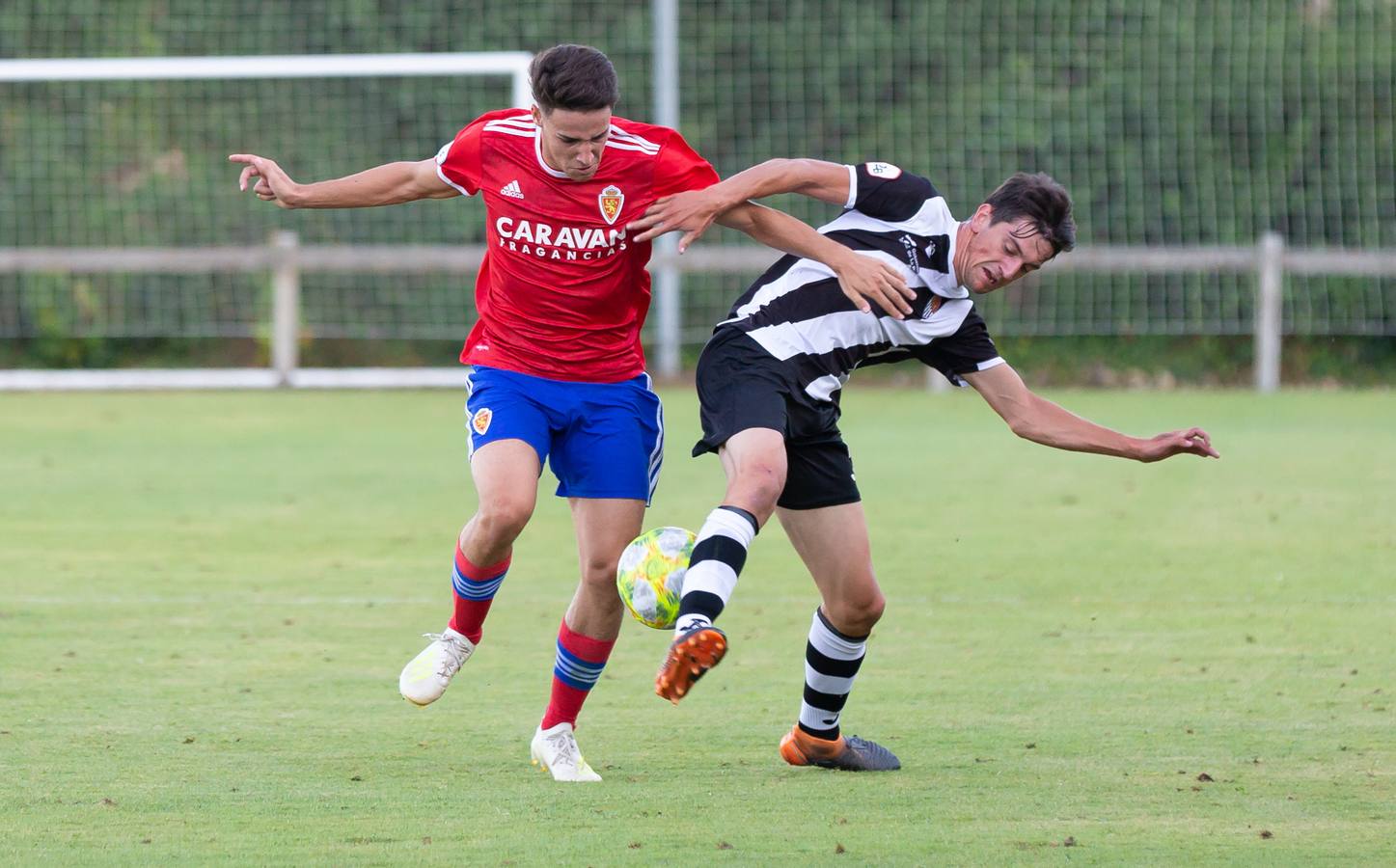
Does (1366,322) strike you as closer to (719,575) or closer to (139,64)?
(139,64)

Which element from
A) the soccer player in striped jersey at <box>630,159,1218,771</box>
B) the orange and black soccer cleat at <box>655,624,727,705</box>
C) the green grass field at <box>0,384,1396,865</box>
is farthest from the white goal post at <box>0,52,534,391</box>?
the orange and black soccer cleat at <box>655,624,727,705</box>

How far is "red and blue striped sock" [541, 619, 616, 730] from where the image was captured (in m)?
5.45

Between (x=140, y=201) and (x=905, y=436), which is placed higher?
(x=140, y=201)

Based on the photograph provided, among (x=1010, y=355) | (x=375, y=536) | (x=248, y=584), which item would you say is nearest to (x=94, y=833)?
(x=248, y=584)

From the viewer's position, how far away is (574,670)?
5523mm

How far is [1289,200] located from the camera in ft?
70.1

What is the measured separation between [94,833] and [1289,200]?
19.0 metres

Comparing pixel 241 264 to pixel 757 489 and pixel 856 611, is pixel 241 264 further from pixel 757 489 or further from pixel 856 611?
pixel 757 489

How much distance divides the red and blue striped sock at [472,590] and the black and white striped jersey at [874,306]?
1.02 meters

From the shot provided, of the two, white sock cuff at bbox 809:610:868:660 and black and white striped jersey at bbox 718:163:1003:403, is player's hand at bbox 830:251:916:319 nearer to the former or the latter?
black and white striped jersey at bbox 718:163:1003:403

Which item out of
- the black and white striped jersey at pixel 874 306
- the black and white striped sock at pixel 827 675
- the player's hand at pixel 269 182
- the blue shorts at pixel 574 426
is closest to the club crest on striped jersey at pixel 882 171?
the black and white striped jersey at pixel 874 306

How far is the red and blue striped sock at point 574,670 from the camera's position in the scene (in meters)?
5.45

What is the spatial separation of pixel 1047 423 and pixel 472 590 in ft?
5.87

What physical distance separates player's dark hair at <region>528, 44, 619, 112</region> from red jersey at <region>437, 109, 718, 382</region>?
317 millimetres
